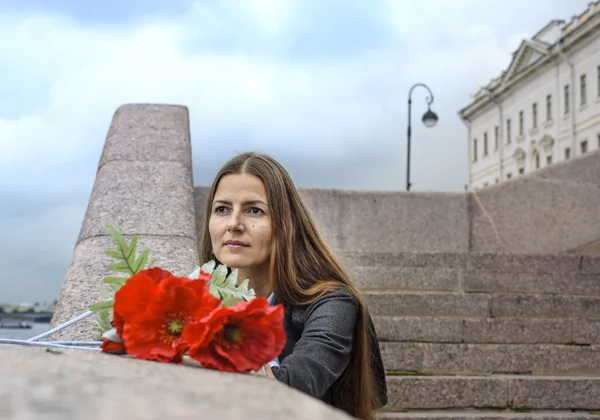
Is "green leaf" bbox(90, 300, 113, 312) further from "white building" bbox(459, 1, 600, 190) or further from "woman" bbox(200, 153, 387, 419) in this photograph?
"white building" bbox(459, 1, 600, 190)

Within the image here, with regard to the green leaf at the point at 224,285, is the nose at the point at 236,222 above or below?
above

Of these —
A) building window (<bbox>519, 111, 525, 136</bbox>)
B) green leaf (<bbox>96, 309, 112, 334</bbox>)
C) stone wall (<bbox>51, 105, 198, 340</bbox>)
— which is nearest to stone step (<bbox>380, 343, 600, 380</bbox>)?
stone wall (<bbox>51, 105, 198, 340</bbox>)

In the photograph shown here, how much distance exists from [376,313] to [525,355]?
3.57 ft

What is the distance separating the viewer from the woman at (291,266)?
2.39 metres

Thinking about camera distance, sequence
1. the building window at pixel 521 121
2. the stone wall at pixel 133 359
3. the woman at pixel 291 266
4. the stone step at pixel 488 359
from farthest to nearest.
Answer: the building window at pixel 521 121 < the stone step at pixel 488 359 < the woman at pixel 291 266 < the stone wall at pixel 133 359

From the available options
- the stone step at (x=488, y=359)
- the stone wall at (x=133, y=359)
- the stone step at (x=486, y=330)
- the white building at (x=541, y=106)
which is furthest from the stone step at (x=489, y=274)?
the white building at (x=541, y=106)

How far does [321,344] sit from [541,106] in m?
53.3

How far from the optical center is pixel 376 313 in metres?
5.89

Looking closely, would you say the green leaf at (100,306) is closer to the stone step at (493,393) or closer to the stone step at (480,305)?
the stone step at (493,393)

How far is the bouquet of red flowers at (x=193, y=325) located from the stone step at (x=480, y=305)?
4.45 metres

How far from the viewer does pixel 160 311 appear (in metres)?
1.41

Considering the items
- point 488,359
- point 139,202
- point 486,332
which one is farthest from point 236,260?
point 486,332

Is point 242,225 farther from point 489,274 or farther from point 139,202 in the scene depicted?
point 489,274

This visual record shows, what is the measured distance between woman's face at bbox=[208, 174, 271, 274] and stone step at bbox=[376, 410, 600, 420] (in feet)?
8.01
